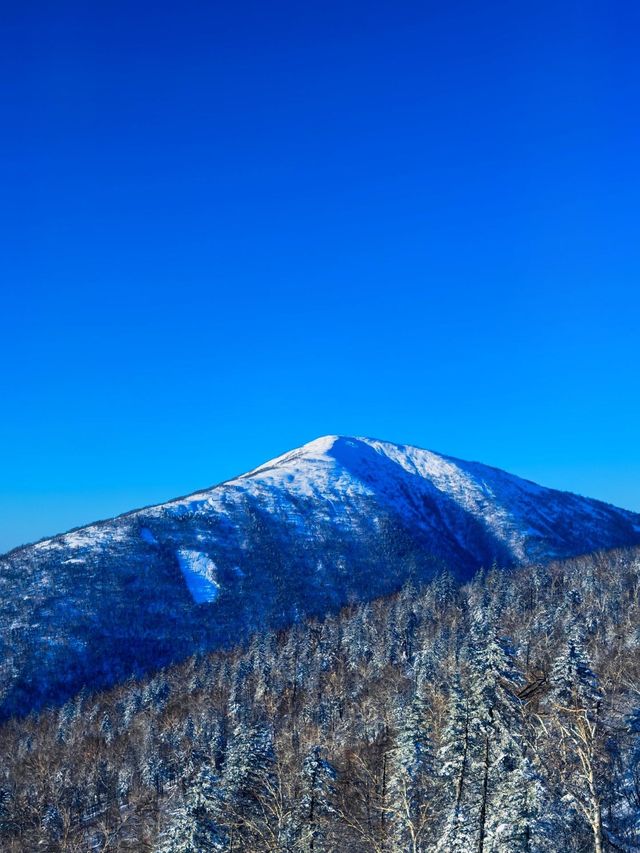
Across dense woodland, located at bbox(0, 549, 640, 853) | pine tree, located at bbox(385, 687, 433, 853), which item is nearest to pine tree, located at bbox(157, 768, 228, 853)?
dense woodland, located at bbox(0, 549, 640, 853)

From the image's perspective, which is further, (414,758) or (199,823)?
(414,758)

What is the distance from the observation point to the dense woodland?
2958 cm

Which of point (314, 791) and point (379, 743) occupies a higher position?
point (314, 791)

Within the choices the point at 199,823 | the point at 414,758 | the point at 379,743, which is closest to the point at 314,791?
the point at 199,823

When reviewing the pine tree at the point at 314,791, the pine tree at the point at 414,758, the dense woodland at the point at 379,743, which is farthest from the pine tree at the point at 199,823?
the pine tree at the point at 414,758

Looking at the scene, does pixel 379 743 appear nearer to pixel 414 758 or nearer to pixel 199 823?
pixel 414 758

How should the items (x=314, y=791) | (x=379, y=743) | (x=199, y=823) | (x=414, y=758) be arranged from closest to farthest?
1. (x=199, y=823)
2. (x=314, y=791)
3. (x=414, y=758)
4. (x=379, y=743)

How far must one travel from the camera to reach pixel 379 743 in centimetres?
7644

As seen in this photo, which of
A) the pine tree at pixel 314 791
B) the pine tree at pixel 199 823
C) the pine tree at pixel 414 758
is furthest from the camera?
the pine tree at pixel 414 758

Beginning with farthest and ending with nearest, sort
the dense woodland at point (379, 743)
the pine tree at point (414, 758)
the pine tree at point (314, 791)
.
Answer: the pine tree at point (414, 758) < the pine tree at point (314, 791) < the dense woodland at point (379, 743)

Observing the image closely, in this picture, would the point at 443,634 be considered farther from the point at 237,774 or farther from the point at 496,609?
the point at 237,774

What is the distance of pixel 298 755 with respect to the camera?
73.5m

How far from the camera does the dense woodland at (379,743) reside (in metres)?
29.6

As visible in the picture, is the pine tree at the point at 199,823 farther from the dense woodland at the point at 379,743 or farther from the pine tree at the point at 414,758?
the pine tree at the point at 414,758
